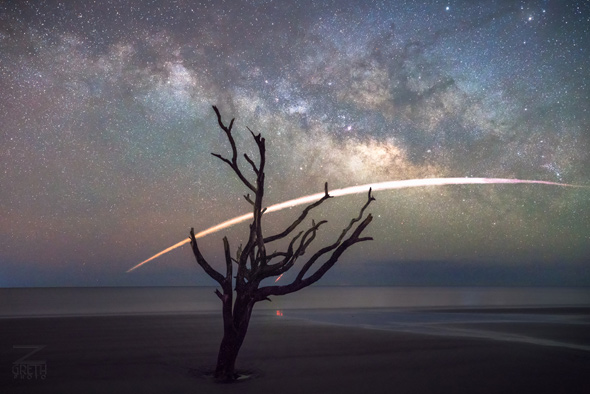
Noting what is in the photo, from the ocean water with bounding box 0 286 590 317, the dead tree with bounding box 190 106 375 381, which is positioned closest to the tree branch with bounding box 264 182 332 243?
the dead tree with bounding box 190 106 375 381

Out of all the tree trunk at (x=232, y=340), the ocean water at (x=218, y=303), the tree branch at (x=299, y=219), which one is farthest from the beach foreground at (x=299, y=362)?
the ocean water at (x=218, y=303)

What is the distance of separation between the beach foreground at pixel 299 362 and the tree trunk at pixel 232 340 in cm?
52

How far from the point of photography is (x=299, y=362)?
13.3m

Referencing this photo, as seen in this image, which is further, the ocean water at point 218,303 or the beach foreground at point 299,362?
the ocean water at point 218,303

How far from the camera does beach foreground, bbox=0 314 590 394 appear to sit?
10.5m

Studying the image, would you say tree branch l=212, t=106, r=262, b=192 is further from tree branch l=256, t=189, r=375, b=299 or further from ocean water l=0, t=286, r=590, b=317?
ocean water l=0, t=286, r=590, b=317

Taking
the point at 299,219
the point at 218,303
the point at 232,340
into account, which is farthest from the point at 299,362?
the point at 218,303

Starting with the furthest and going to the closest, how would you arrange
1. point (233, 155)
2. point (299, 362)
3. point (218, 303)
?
point (218, 303)
point (299, 362)
point (233, 155)

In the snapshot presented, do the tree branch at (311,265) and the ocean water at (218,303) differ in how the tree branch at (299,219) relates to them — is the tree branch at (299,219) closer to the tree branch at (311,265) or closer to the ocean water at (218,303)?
the tree branch at (311,265)

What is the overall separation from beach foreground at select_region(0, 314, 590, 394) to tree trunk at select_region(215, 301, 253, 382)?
52 cm

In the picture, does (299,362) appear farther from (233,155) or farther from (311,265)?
(233,155)

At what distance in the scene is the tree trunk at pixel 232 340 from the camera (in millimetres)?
10680

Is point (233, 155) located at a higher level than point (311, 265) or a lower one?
higher

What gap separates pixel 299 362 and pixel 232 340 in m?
3.43
